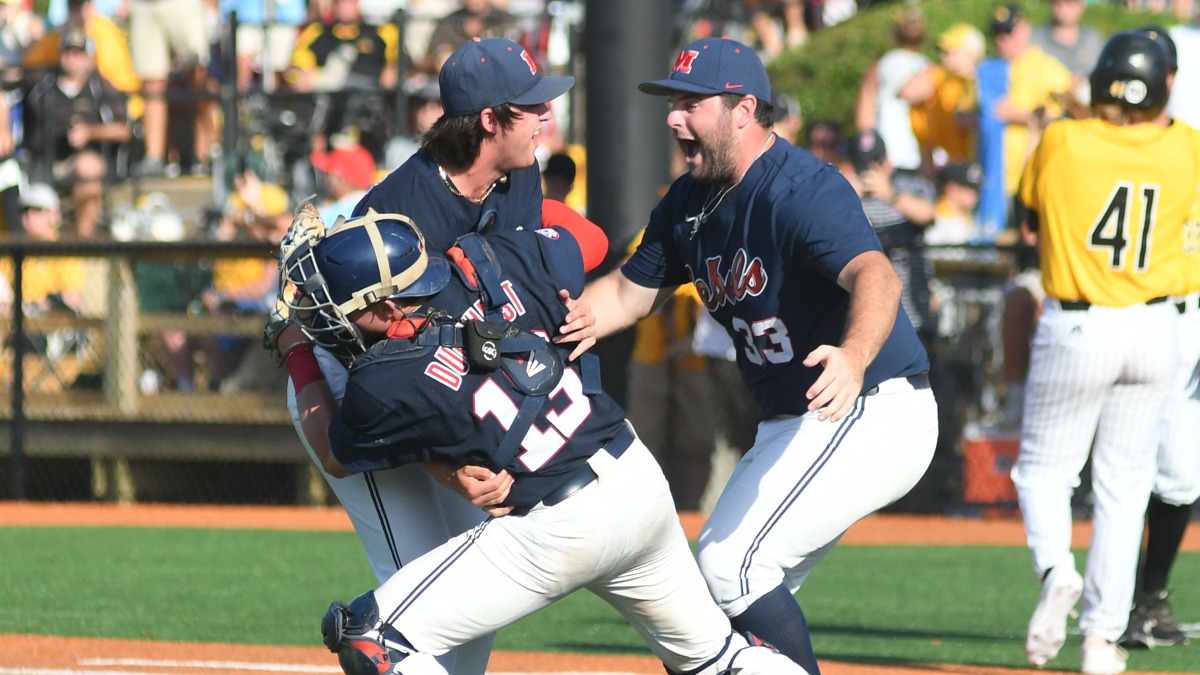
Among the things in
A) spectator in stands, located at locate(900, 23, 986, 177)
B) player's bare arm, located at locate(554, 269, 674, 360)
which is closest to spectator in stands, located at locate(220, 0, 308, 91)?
spectator in stands, located at locate(900, 23, 986, 177)

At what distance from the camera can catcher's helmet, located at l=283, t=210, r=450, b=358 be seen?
12.0 feet

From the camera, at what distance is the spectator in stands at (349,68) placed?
45.1 ft

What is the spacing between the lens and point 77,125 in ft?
46.3

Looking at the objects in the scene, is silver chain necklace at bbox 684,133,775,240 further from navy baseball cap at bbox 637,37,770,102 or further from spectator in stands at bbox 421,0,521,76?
spectator in stands at bbox 421,0,521,76

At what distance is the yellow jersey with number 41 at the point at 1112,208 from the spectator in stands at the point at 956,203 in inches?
206

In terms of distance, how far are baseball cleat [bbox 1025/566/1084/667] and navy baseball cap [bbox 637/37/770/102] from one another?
6.61 ft

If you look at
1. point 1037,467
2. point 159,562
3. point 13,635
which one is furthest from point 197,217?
point 1037,467

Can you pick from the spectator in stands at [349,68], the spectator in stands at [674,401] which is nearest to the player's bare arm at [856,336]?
the spectator in stands at [674,401]

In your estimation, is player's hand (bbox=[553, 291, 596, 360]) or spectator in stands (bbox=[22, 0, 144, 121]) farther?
spectator in stands (bbox=[22, 0, 144, 121])

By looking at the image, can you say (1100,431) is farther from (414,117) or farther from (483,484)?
(414,117)

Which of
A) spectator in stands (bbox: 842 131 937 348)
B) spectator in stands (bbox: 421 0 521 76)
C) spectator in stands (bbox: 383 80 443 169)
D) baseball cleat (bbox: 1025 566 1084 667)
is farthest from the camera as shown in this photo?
spectator in stands (bbox: 421 0 521 76)

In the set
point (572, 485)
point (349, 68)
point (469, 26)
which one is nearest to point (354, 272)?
point (572, 485)

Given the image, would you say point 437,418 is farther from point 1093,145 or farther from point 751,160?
point 1093,145

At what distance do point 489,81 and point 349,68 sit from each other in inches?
407
